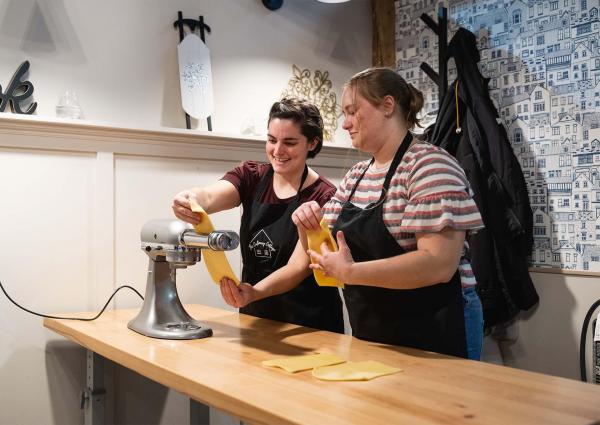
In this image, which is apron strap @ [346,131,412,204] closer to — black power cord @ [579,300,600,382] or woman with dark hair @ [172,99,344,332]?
woman with dark hair @ [172,99,344,332]

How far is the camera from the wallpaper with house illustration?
239 cm

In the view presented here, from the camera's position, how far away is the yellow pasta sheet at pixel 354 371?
3.83ft

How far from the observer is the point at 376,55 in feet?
10.4

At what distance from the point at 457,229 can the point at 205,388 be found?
25.0 inches

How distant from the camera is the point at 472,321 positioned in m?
1.57

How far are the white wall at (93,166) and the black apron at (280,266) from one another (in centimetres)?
54

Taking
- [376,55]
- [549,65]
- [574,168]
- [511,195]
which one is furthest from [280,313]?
[376,55]

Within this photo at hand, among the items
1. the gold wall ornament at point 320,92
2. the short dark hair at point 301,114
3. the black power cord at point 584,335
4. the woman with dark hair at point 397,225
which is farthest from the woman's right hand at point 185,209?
the black power cord at point 584,335

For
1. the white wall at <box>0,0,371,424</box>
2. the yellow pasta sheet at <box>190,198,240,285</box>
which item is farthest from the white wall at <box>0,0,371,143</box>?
the yellow pasta sheet at <box>190,198,240,285</box>

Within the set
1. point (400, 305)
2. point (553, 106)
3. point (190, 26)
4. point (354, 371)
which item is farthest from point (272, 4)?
point (354, 371)

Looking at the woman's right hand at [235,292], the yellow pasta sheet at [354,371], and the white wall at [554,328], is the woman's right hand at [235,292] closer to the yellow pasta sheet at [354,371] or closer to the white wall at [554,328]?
the yellow pasta sheet at [354,371]

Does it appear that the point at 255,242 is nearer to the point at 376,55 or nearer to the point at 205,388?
the point at 205,388

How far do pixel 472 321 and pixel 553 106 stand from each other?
1.32m

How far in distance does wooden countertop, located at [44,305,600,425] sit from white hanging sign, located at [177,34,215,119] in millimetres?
1076
